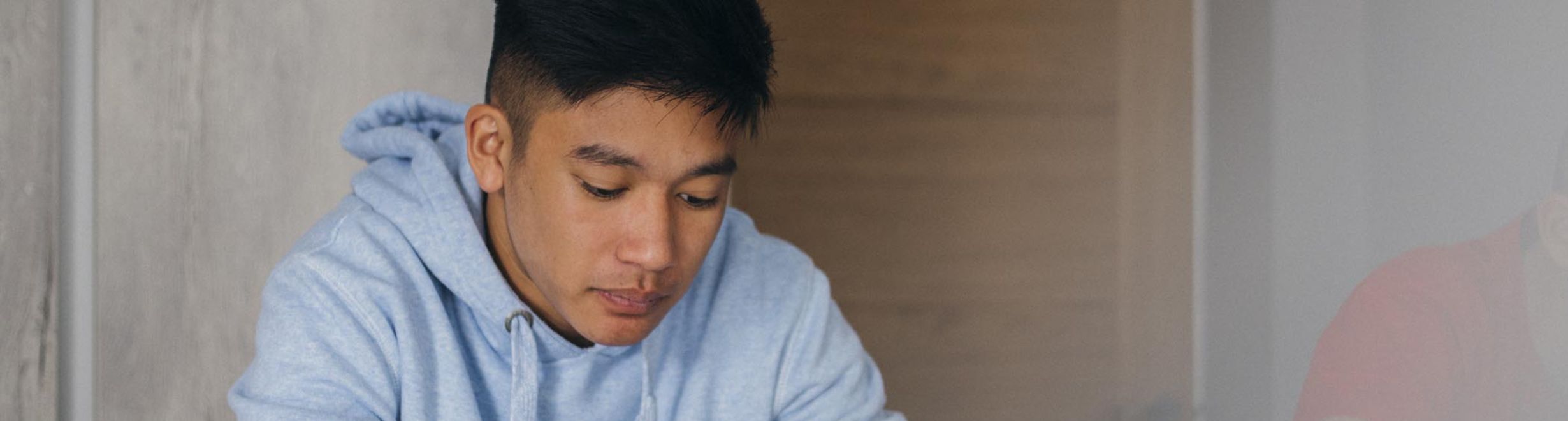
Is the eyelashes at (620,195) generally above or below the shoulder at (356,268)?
above

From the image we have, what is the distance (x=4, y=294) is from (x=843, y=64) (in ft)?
2.89

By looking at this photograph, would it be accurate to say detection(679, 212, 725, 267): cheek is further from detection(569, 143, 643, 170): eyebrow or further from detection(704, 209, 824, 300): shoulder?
detection(704, 209, 824, 300): shoulder

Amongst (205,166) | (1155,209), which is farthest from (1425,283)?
(205,166)

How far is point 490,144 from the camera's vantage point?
2.99 feet

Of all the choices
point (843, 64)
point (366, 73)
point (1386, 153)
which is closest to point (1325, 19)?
point (1386, 153)

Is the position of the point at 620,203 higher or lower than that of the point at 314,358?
higher

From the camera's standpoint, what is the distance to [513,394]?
93 centimetres

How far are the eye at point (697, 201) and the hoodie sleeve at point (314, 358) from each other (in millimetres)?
237

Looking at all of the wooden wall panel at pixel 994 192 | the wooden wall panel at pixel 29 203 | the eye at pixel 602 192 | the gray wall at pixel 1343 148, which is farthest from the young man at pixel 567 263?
the wooden wall panel at pixel 29 203

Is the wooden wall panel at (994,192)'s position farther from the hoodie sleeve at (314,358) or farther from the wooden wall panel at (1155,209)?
the hoodie sleeve at (314,358)

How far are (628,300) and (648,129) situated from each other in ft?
0.41

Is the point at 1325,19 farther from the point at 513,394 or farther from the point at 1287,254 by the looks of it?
the point at 513,394

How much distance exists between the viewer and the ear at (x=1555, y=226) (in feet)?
1.96

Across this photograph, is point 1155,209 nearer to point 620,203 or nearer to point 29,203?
point 620,203
